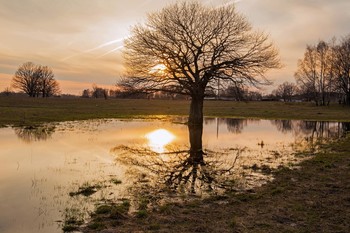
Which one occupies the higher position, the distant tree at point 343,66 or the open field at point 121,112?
the distant tree at point 343,66

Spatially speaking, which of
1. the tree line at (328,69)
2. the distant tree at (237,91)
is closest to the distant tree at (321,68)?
the tree line at (328,69)

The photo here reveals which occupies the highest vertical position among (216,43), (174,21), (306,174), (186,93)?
(174,21)

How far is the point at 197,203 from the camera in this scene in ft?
27.9

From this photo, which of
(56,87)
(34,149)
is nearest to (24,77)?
(56,87)

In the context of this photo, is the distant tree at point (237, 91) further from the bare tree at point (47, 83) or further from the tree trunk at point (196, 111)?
the bare tree at point (47, 83)

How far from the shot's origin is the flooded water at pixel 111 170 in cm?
819

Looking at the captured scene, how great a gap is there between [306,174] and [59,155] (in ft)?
35.7

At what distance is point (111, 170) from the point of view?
1230 centimetres

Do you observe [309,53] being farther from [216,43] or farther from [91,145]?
[91,145]

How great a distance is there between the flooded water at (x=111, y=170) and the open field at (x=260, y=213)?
865mm

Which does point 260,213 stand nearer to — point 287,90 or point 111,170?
point 111,170

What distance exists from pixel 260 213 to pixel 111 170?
6414 millimetres

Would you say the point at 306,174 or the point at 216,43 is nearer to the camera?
the point at 306,174

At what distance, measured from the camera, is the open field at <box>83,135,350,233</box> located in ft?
22.5
